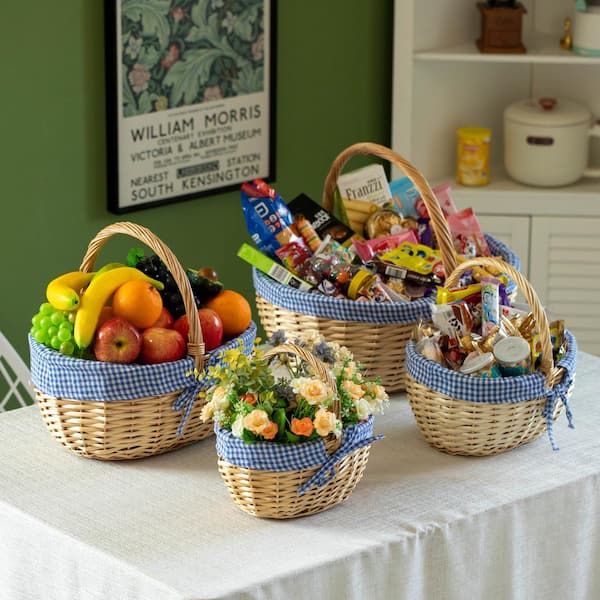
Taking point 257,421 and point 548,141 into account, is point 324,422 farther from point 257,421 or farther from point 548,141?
point 548,141

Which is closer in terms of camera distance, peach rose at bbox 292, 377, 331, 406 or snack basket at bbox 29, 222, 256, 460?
peach rose at bbox 292, 377, 331, 406

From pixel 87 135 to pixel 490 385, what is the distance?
1.49 meters

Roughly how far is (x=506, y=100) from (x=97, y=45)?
1393 mm

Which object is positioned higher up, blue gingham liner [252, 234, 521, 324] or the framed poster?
the framed poster

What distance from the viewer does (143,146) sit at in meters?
3.08

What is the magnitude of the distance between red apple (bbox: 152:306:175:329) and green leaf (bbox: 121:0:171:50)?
1290 mm

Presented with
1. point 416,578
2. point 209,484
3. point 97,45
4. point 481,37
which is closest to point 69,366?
point 209,484

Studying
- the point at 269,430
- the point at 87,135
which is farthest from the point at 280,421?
the point at 87,135

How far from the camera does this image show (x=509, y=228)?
11.6 ft

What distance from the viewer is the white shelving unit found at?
3477 mm

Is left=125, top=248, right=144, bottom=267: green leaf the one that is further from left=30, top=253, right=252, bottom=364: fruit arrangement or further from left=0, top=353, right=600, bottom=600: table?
left=0, top=353, right=600, bottom=600: table

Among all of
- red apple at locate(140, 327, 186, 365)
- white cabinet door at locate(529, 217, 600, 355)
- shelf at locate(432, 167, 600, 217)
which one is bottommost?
white cabinet door at locate(529, 217, 600, 355)

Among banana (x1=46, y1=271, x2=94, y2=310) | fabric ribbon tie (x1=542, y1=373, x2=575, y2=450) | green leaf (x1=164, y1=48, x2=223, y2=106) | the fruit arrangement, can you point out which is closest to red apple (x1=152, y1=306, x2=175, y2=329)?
the fruit arrangement

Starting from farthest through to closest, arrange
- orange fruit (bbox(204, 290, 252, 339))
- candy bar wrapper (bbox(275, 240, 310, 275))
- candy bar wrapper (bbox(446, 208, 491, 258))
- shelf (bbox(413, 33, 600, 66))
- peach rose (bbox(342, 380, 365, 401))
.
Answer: shelf (bbox(413, 33, 600, 66))
candy bar wrapper (bbox(446, 208, 491, 258))
candy bar wrapper (bbox(275, 240, 310, 275))
orange fruit (bbox(204, 290, 252, 339))
peach rose (bbox(342, 380, 365, 401))
